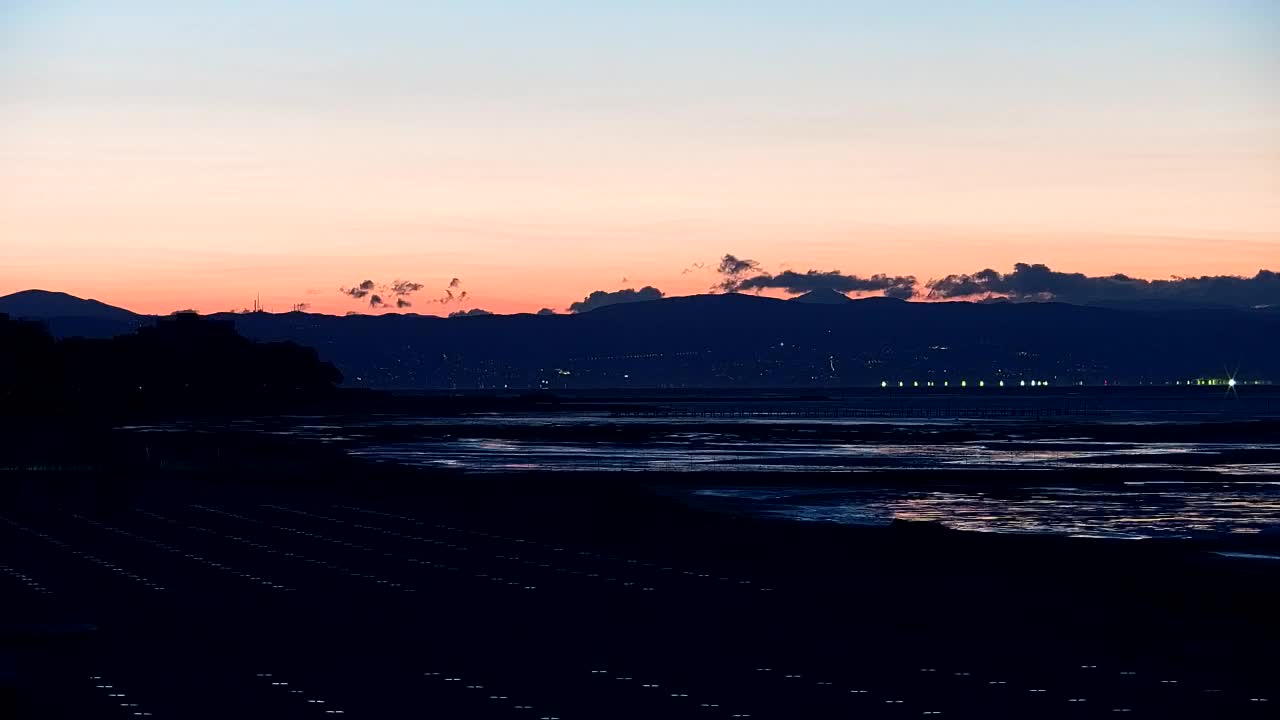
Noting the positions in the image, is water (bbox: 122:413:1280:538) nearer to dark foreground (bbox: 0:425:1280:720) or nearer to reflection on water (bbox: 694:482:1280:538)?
reflection on water (bbox: 694:482:1280:538)

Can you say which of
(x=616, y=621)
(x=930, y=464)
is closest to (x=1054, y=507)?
(x=930, y=464)

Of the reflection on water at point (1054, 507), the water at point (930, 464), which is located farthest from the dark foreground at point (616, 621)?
the water at point (930, 464)

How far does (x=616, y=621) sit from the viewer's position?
3008 cm

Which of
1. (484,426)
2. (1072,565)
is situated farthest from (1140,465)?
(484,426)

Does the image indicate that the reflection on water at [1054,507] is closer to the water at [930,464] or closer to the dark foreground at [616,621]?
the water at [930,464]

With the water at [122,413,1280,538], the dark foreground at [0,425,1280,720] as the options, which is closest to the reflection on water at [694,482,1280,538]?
the water at [122,413,1280,538]

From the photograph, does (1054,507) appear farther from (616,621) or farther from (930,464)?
(616,621)

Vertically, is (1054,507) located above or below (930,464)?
above

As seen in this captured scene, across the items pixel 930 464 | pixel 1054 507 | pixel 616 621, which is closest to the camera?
pixel 616 621

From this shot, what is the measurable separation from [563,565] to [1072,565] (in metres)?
11.5

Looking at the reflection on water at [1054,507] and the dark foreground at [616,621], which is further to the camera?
the reflection on water at [1054,507]

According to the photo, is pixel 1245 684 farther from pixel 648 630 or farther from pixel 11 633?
pixel 11 633

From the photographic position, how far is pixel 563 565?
40.0m

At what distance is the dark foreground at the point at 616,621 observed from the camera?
74.0ft
